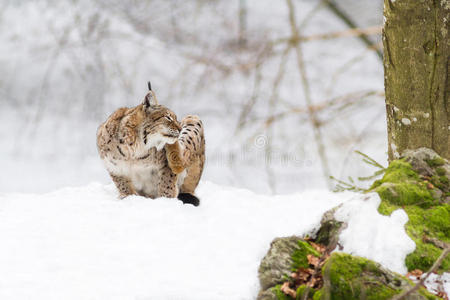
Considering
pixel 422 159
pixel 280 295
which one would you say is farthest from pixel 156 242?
pixel 422 159

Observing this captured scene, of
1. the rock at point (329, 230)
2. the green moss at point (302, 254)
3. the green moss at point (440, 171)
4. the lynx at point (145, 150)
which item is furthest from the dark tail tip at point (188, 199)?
the green moss at point (440, 171)

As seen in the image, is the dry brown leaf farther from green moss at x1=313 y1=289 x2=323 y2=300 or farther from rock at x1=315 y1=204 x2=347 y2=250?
rock at x1=315 y1=204 x2=347 y2=250

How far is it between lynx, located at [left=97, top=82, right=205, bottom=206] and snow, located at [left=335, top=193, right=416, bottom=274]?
76.1 inches

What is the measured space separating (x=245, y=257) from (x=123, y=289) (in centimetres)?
70

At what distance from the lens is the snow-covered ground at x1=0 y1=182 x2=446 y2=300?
261 cm

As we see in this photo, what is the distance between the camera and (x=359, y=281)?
7.61 feet

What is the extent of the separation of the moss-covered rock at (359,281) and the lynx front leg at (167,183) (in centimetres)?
242

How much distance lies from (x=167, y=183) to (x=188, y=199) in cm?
23

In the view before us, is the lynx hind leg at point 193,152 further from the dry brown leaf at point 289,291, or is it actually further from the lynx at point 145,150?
the dry brown leaf at point 289,291

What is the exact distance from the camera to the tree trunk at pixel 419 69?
3.26 m

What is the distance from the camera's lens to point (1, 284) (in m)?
2.67

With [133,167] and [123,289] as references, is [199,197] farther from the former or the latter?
[123,289]

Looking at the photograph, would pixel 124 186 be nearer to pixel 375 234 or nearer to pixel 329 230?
pixel 329 230

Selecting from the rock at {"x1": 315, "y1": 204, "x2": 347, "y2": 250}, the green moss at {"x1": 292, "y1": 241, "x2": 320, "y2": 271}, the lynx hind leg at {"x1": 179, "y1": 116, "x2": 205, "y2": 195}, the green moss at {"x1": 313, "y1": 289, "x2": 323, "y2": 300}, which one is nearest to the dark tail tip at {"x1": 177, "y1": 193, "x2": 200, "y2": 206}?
the lynx hind leg at {"x1": 179, "y1": 116, "x2": 205, "y2": 195}
